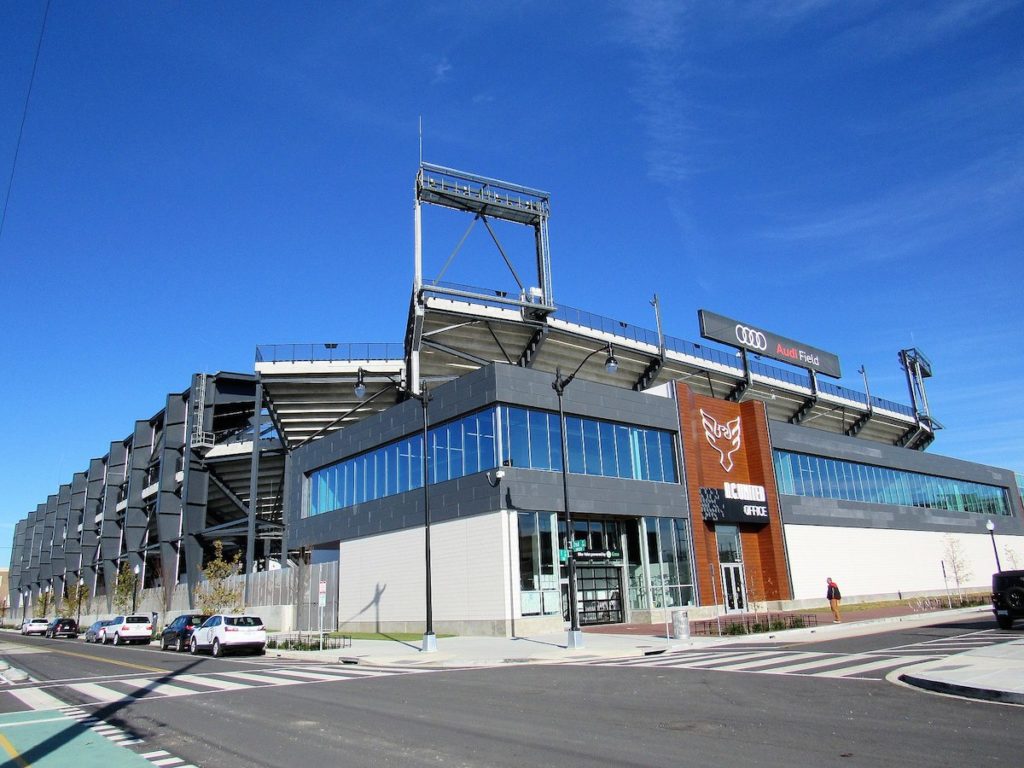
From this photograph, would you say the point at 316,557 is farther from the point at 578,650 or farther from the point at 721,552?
the point at 578,650

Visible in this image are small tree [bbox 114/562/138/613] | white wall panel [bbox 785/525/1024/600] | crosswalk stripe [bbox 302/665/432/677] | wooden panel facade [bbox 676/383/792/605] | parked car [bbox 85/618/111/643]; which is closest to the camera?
crosswalk stripe [bbox 302/665/432/677]

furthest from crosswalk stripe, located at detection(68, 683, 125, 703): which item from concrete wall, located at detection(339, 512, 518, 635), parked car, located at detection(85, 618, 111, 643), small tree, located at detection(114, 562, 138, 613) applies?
small tree, located at detection(114, 562, 138, 613)

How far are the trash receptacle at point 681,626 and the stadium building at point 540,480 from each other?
4276 mm

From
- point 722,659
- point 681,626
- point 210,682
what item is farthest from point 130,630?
point 722,659

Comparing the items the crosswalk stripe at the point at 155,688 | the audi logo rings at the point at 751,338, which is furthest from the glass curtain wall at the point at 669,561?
the crosswalk stripe at the point at 155,688

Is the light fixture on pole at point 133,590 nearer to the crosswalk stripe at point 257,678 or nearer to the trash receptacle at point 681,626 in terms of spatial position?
the crosswalk stripe at point 257,678

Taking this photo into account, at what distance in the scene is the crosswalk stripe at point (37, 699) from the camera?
13695mm

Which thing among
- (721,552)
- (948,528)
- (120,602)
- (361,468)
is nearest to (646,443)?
(721,552)

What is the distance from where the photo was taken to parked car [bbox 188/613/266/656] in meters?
27.3

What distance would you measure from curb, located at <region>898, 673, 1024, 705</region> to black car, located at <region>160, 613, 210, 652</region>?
26648mm

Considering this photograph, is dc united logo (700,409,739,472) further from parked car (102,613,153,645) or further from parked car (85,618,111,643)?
parked car (85,618,111,643)

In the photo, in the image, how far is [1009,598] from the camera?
22.0m

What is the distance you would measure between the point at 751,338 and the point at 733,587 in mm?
20581

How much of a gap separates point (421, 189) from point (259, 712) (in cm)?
3341
